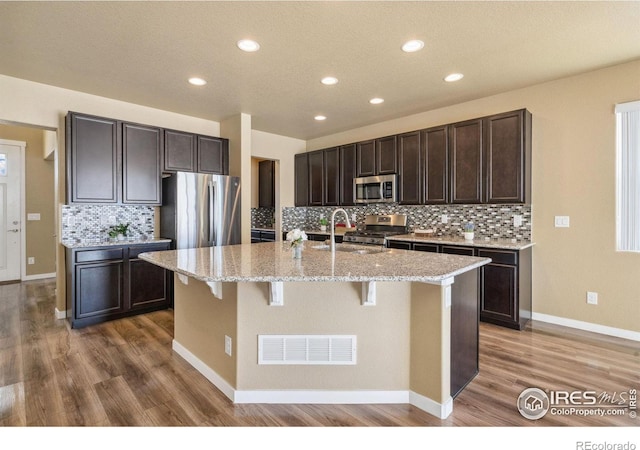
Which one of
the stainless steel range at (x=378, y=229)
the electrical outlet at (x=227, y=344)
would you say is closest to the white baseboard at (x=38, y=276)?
the stainless steel range at (x=378, y=229)

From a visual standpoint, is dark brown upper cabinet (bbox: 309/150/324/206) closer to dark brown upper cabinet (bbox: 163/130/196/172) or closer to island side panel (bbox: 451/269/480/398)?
dark brown upper cabinet (bbox: 163/130/196/172)

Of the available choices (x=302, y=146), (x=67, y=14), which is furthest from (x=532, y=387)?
(x=302, y=146)

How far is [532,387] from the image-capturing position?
2.33 metres

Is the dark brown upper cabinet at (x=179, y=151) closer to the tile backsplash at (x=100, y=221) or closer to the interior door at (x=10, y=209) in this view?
the tile backsplash at (x=100, y=221)

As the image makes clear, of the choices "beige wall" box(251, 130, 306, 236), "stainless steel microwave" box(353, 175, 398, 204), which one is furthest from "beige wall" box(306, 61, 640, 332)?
"beige wall" box(251, 130, 306, 236)

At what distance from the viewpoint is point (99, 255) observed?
146 inches

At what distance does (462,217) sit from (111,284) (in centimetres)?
429

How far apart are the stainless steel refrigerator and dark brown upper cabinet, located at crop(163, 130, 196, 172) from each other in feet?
0.76

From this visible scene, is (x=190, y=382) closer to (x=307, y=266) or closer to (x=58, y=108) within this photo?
(x=307, y=266)

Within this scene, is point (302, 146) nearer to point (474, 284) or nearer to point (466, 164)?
point (466, 164)

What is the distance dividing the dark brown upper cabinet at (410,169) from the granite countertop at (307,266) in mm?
1977

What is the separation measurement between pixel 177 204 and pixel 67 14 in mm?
2152

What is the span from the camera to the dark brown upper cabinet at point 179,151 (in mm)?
4414

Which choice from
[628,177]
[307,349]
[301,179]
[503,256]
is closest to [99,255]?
[307,349]
